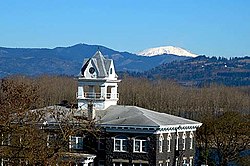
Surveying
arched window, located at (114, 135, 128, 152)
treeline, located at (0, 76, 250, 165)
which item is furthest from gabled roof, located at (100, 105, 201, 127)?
treeline, located at (0, 76, 250, 165)

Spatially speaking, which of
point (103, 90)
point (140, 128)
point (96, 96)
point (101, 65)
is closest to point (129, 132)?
point (140, 128)

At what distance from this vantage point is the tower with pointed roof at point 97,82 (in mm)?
48625

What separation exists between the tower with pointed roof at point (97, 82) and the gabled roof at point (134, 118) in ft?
2.70

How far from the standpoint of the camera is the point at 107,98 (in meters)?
49.0

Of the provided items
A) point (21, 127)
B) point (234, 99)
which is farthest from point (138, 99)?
point (21, 127)

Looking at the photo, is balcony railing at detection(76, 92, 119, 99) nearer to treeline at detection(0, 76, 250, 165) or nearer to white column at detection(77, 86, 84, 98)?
white column at detection(77, 86, 84, 98)

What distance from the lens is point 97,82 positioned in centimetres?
4894

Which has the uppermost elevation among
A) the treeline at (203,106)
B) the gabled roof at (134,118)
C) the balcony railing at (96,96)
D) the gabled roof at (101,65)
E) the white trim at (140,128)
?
the gabled roof at (101,65)

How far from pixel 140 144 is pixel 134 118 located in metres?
1.83

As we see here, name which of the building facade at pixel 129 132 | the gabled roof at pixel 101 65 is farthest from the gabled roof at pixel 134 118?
the gabled roof at pixel 101 65

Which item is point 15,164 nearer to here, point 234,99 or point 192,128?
point 192,128

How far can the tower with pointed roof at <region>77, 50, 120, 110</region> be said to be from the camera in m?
48.6

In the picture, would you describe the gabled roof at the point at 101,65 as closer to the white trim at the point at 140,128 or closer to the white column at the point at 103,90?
the white column at the point at 103,90

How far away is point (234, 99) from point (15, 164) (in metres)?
111
